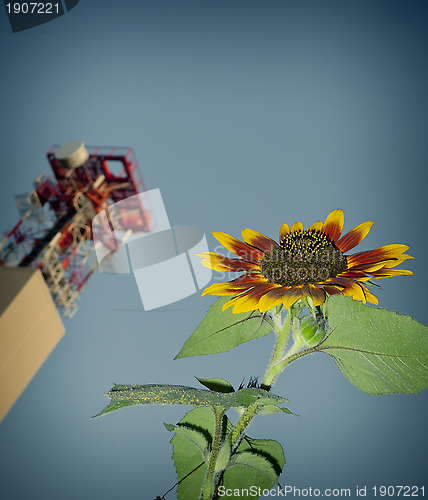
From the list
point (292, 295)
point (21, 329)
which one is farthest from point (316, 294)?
point (21, 329)

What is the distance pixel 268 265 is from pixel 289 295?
78 millimetres

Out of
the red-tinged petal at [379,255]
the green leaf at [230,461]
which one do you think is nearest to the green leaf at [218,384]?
the green leaf at [230,461]

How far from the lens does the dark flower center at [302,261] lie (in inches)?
14.7

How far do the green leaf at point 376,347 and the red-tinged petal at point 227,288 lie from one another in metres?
0.07

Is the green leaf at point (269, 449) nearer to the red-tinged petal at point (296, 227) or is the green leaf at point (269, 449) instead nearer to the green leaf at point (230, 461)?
the green leaf at point (230, 461)

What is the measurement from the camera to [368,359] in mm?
315

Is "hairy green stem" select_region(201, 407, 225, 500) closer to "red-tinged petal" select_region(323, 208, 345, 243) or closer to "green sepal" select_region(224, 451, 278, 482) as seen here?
"green sepal" select_region(224, 451, 278, 482)

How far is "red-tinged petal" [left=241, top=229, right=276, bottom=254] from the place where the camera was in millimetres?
444

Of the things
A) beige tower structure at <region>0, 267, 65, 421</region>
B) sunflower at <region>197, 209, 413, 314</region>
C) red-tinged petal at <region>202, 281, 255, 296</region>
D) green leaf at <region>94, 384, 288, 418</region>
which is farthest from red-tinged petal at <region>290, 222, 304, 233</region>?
beige tower structure at <region>0, 267, 65, 421</region>

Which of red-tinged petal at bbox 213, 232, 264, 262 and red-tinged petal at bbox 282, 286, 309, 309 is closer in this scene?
red-tinged petal at bbox 282, 286, 309, 309

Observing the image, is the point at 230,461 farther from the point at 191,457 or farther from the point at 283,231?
the point at 283,231

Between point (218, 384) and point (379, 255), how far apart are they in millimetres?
152

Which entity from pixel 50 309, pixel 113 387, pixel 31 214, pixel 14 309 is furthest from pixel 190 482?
pixel 31 214

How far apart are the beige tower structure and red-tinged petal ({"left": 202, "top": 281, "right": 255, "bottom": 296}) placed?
5.61ft
